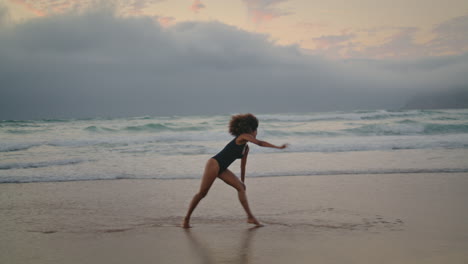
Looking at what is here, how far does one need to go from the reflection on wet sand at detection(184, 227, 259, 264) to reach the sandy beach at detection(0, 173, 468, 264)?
1 cm

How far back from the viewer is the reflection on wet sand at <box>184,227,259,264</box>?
3664 mm

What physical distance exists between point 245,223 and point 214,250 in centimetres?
119

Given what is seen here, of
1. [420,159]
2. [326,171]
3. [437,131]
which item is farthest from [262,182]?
[437,131]

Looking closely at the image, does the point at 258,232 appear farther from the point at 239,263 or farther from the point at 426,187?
the point at 426,187

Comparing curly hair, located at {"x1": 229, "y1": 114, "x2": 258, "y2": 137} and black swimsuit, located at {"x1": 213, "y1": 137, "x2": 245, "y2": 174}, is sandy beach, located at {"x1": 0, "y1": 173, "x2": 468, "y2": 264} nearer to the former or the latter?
black swimsuit, located at {"x1": 213, "y1": 137, "x2": 245, "y2": 174}

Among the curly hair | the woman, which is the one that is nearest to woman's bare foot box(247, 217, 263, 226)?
the woman

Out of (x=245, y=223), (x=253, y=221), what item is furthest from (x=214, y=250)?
(x=245, y=223)

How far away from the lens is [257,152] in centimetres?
1412

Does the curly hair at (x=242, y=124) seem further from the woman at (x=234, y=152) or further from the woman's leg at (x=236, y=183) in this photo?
the woman's leg at (x=236, y=183)

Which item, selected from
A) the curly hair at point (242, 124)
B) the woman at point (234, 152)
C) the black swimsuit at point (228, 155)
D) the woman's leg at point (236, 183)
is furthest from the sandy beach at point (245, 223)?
the curly hair at point (242, 124)

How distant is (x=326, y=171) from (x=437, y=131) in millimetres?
19101

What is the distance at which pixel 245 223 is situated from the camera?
5102 millimetres

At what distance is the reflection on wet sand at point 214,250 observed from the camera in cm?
366

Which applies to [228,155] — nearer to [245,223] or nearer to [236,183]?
[236,183]
